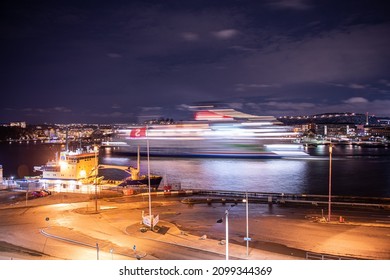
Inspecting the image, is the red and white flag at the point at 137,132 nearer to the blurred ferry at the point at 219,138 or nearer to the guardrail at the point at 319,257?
the blurred ferry at the point at 219,138

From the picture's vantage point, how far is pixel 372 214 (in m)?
8.02

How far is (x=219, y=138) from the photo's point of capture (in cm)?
3556

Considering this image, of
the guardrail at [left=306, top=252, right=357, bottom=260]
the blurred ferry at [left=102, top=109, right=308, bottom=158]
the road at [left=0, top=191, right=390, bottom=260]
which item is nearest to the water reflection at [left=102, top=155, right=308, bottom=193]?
the road at [left=0, top=191, right=390, bottom=260]

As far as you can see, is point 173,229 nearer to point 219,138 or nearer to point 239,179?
point 239,179

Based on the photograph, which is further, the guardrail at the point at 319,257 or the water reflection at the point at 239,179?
the water reflection at the point at 239,179

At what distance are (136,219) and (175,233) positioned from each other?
56.5 inches

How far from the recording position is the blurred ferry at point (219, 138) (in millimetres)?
33281

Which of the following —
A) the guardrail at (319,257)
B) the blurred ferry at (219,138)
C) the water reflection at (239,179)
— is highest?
the blurred ferry at (219,138)

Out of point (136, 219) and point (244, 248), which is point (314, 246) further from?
point (136, 219)

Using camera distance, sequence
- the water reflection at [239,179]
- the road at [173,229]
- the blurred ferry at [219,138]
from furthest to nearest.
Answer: the blurred ferry at [219,138]
the water reflection at [239,179]
the road at [173,229]

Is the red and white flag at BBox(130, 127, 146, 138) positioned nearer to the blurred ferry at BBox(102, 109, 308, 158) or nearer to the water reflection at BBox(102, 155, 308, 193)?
the blurred ferry at BBox(102, 109, 308, 158)

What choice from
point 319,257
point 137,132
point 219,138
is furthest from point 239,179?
point 137,132

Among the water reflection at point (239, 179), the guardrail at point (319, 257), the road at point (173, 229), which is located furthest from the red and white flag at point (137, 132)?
the guardrail at point (319, 257)

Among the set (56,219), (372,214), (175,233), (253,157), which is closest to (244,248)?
(175,233)
